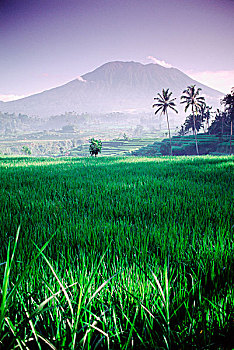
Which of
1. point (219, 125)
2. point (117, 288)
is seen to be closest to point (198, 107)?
point (219, 125)

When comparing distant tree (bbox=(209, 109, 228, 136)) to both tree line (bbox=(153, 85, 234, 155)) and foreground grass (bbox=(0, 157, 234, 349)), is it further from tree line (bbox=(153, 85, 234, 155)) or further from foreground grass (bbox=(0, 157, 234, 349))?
foreground grass (bbox=(0, 157, 234, 349))

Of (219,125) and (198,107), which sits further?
(219,125)

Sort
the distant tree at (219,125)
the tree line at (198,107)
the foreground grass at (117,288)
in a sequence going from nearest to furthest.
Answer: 1. the foreground grass at (117,288)
2. the tree line at (198,107)
3. the distant tree at (219,125)

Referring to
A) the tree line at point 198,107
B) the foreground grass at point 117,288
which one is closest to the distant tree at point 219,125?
the tree line at point 198,107

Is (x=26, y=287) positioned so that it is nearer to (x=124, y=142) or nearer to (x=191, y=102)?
(x=191, y=102)

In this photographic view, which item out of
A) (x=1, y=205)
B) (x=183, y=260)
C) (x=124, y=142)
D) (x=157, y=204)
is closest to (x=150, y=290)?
(x=183, y=260)

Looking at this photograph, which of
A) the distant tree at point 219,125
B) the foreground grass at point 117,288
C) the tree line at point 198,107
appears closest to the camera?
the foreground grass at point 117,288

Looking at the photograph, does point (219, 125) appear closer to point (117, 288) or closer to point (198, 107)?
point (198, 107)

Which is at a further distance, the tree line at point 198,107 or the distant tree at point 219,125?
the distant tree at point 219,125

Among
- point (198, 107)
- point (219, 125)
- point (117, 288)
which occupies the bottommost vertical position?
point (117, 288)

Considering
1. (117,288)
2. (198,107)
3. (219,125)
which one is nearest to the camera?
(117,288)

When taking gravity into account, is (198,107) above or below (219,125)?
above

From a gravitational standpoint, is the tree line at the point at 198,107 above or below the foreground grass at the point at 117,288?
above

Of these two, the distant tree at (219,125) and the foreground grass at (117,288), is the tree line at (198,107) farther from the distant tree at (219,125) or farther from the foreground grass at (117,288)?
the foreground grass at (117,288)
